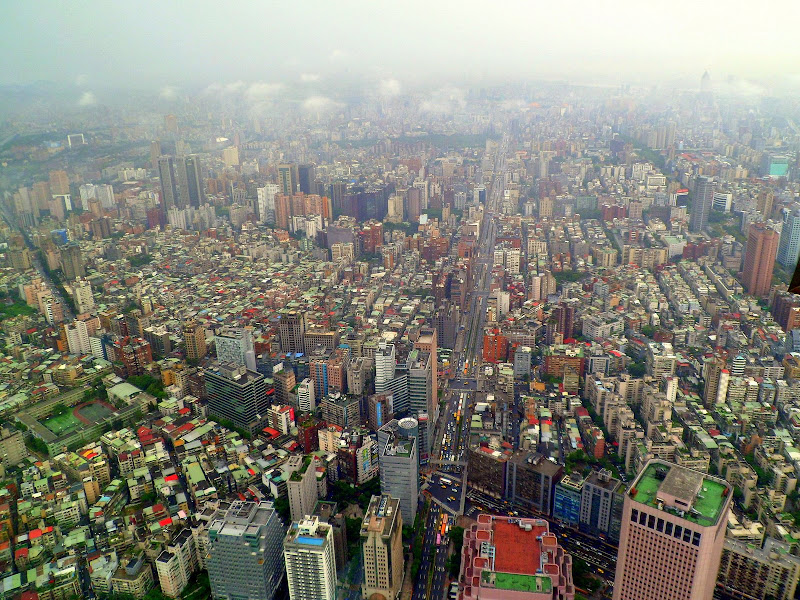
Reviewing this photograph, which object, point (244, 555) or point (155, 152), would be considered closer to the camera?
point (244, 555)

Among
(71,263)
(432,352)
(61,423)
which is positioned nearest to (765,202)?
(432,352)

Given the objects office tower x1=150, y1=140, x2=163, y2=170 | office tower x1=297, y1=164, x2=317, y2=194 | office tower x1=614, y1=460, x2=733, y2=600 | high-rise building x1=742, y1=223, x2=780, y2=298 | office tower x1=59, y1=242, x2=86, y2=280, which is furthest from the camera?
office tower x1=297, y1=164, x2=317, y2=194

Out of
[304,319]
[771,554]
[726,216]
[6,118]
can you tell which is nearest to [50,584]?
[304,319]

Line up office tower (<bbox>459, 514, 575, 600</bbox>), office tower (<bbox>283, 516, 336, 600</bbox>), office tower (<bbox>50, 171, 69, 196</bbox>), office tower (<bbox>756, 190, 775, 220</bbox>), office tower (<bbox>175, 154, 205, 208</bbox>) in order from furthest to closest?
office tower (<bbox>175, 154, 205, 208</bbox>)
office tower (<bbox>50, 171, 69, 196</bbox>)
office tower (<bbox>756, 190, 775, 220</bbox>)
office tower (<bbox>283, 516, 336, 600</bbox>)
office tower (<bbox>459, 514, 575, 600</bbox>)

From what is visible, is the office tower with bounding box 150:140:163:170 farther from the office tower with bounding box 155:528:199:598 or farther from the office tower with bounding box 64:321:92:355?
the office tower with bounding box 155:528:199:598

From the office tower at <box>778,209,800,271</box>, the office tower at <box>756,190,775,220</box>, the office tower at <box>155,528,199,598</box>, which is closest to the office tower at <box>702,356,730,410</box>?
the office tower at <box>778,209,800,271</box>

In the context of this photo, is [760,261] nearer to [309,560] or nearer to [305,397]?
[305,397]

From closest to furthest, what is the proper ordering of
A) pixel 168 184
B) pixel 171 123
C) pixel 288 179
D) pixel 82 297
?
1. pixel 82 297
2. pixel 171 123
3. pixel 168 184
4. pixel 288 179
